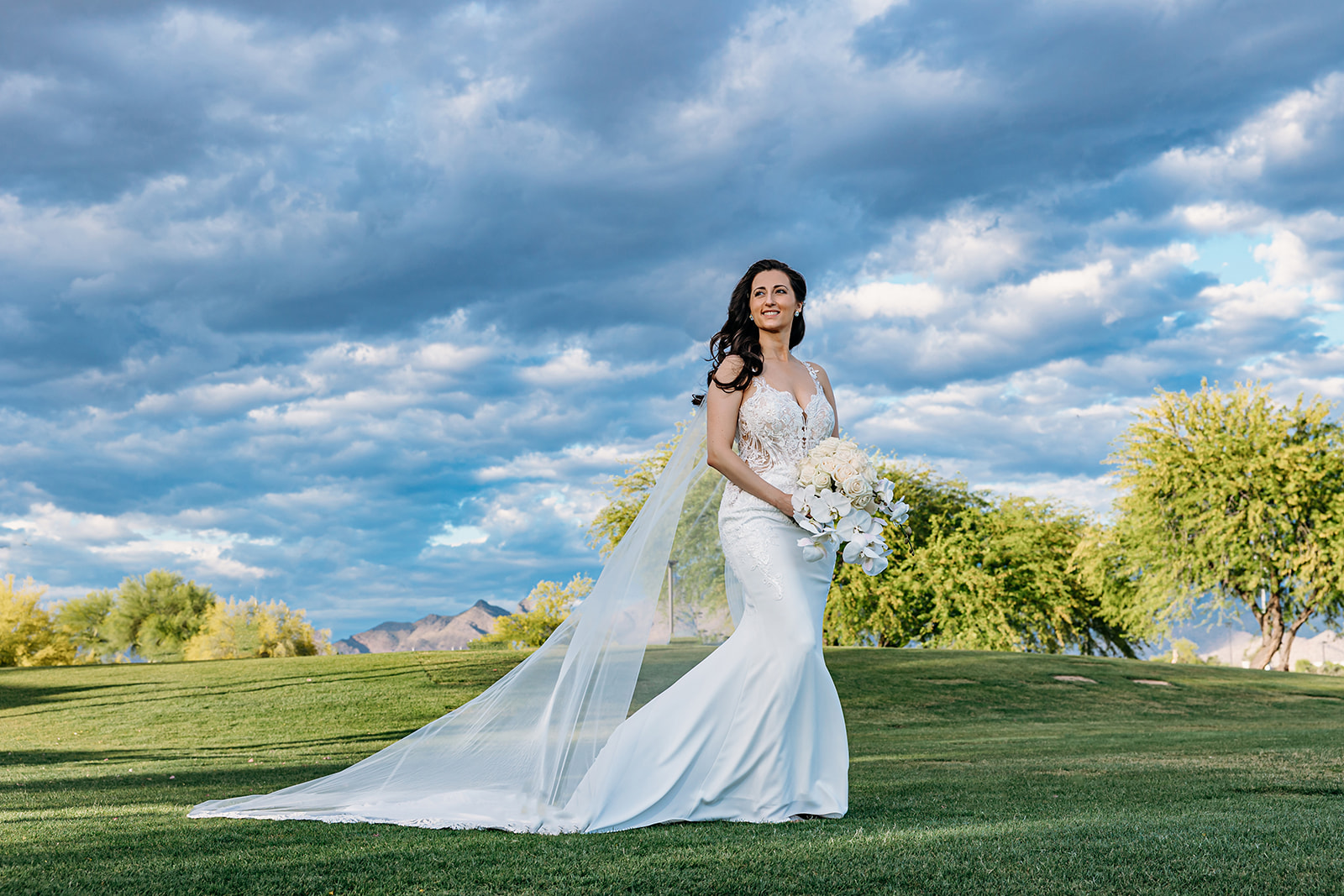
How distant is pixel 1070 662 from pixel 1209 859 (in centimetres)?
2509

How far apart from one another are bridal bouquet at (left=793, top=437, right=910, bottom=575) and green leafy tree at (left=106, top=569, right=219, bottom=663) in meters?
47.6

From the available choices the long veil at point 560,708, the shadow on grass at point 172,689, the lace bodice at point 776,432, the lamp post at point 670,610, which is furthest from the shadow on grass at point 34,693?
the lace bodice at point 776,432

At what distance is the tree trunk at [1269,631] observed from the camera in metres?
33.8

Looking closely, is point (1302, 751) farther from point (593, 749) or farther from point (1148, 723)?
point (1148, 723)

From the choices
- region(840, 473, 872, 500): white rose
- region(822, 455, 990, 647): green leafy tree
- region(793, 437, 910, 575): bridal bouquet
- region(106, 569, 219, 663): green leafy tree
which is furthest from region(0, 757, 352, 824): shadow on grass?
region(106, 569, 219, 663): green leafy tree

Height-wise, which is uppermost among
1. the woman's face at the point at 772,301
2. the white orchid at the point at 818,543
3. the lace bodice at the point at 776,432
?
the woman's face at the point at 772,301

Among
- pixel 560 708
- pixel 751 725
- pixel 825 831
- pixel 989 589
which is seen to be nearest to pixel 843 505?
pixel 751 725

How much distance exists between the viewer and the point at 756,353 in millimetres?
6066

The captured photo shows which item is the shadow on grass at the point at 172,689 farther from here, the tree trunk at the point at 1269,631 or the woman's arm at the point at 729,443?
the tree trunk at the point at 1269,631

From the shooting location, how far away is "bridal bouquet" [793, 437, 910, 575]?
529 centimetres

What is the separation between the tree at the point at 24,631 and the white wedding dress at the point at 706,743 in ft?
115

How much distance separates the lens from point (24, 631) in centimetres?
3450

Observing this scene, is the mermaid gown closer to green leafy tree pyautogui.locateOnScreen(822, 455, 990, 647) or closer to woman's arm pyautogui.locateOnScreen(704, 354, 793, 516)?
woman's arm pyautogui.locateOnScreen(704, 354, 793, 516)

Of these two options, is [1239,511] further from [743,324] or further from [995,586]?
[743,324]
